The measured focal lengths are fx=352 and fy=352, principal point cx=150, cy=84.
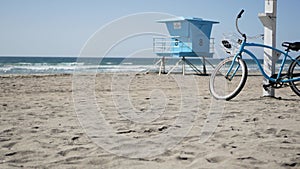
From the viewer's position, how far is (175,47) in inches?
629

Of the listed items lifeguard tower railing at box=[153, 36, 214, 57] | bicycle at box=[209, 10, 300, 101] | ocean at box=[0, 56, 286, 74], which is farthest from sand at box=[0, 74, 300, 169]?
lifeguard tower railing at box=[153, 36, 214, 57]

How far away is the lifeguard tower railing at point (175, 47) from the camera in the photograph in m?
15.5

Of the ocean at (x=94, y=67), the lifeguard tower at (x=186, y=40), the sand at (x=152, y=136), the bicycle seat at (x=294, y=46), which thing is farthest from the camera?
the ocean at (x=94, y=67)

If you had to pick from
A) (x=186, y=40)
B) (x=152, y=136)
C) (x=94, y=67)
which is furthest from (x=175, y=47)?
(x=152, y=136)

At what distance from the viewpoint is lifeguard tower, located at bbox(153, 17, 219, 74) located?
15398mm

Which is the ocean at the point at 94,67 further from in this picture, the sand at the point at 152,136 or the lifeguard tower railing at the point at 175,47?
the sand at the point at 152,136

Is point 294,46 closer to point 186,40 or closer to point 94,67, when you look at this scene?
point 186,40

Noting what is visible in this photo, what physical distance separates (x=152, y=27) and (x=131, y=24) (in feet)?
1.93

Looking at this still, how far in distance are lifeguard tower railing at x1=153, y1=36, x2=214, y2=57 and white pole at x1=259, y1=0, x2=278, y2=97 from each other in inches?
355

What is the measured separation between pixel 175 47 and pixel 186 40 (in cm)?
78

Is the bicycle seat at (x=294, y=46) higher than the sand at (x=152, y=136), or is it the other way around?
the bicycle seat at (x=294, y=46)

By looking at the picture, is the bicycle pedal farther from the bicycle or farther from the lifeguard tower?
the lifeguard tower

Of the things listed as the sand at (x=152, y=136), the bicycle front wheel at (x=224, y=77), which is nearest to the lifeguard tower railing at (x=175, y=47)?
the bicycle front wheel at (x=224, y=77)

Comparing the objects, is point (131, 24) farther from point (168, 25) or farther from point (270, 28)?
point (168, 25)
